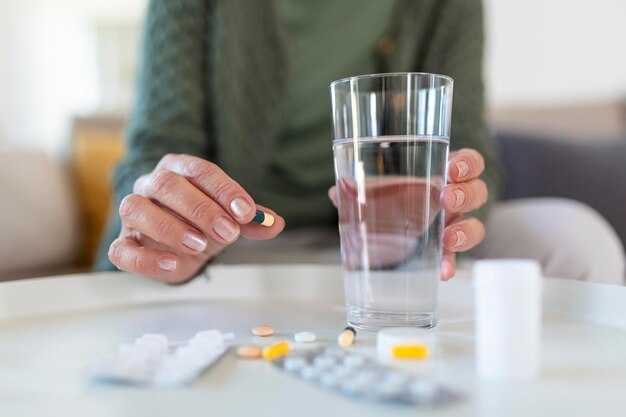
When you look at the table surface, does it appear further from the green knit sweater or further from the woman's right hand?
the green knit sweater

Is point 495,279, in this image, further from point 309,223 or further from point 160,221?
point 309,223

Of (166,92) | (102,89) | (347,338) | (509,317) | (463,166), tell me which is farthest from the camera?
(102,89)

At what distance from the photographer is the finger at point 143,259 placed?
533 millimetres

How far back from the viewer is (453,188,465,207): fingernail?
0.49 m

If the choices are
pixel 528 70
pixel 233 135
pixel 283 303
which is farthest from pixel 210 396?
pixel 528 70

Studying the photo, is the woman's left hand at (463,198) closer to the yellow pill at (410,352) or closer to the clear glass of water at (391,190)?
the clear glass of water at (391,190)

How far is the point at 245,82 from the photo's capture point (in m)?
0.97

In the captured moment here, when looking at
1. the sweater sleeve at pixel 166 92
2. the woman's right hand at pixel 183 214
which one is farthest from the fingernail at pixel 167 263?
the sweater sleeve at pixel 166 92

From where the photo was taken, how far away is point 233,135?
0.93 metres

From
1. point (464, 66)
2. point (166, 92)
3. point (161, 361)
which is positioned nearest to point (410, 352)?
point (161, 361)

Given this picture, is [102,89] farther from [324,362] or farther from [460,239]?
[324,362]

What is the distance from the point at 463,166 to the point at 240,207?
192 millimetres

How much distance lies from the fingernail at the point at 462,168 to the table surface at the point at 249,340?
12 cm

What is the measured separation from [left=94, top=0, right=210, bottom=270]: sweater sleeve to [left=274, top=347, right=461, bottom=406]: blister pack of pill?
0.51 m
